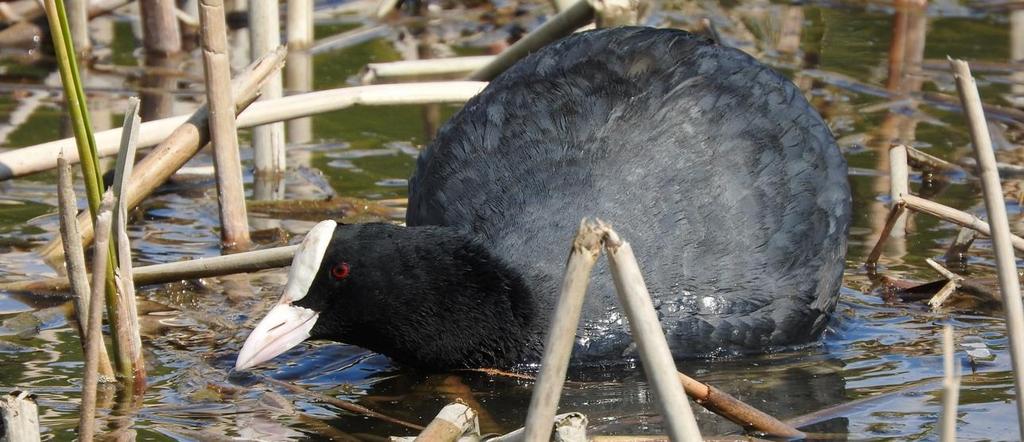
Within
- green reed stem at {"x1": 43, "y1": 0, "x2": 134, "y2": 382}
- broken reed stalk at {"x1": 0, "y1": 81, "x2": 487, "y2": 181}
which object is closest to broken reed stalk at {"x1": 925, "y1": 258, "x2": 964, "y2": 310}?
broken reed stalk at {"x1": 0, "y1": 81, "x2": 487, "y2": 181}

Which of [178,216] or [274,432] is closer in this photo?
[274,432]

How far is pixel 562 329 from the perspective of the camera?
93.9 inches

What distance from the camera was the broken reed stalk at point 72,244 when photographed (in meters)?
3.09

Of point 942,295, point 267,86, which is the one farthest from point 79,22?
point 942,295

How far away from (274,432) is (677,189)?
131cm

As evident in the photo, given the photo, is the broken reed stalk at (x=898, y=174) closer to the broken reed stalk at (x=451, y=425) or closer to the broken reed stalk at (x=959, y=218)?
the broken reed stalk at (x=959, y=218)

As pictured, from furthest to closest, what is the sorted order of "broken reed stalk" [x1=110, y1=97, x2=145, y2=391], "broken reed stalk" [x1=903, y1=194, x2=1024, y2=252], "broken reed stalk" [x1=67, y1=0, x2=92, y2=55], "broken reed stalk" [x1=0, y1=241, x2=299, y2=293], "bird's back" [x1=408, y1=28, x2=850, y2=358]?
1. "broken reed stalk" [x1=67, y1=0, x2=92, y2=55]
2. "broken reed stalk" [x1=903, y1=194, x2=1024, y2=252]
3. "broken reed stalk" [x1=0, y1=241, x2=299, y2=293]
4. "bird's back" [x1=408, y1=28, x2=850, y2=358]
5. "broken reed stalk" [x1=110, y1=97, x2=145, y2=391]

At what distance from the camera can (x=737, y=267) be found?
409cm

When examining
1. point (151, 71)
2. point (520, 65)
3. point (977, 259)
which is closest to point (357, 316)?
point (520, 65)

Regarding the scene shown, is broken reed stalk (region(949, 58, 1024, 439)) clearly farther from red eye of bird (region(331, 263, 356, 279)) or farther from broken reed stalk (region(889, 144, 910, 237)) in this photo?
broken reed stalk (region(889, 144, 910, 237))

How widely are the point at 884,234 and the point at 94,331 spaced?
259 centimetres

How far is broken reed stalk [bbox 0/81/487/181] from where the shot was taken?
4.45 meters

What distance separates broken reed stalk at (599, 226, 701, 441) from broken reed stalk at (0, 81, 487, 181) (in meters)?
2.21

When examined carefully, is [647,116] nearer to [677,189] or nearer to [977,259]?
[677,189]
